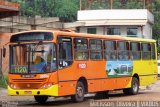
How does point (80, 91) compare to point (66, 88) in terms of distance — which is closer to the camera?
point (66, 88)

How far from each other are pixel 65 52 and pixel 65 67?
0.59 meters

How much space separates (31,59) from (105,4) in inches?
1771

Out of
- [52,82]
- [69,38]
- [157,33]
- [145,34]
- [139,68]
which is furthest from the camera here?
[157,33]

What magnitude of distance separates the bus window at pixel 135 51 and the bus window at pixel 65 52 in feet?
20.0

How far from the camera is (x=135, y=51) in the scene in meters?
25.7

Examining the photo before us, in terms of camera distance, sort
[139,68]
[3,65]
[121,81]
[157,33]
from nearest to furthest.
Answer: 1. [121,81]
2. [139,68]
3. [3,65]
4. [157,33]

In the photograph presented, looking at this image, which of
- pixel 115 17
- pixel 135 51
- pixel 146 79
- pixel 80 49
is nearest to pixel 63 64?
pixel 80 49

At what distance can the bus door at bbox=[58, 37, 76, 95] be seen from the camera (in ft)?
62.6

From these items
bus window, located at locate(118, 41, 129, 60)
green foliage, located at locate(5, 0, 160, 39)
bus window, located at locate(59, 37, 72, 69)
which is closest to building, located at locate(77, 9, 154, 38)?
green foliage, located at locate(5, 0, 160, 39)

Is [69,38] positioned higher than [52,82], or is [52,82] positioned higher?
[69,38]

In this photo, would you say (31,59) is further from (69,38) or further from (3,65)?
(3,65)

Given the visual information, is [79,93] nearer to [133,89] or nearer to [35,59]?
[35,59]

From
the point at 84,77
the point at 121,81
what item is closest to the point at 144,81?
the point at 121,81

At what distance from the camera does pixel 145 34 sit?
54.5 metres
